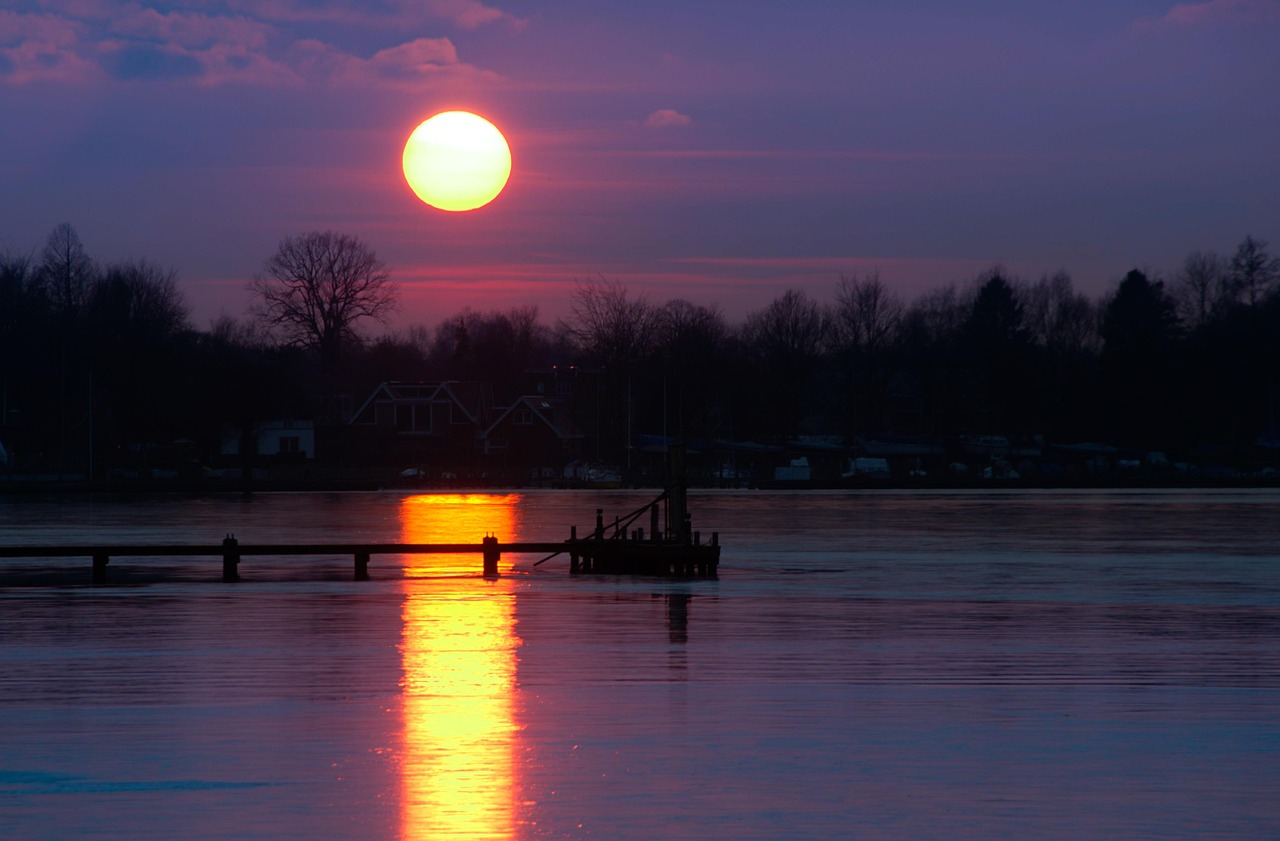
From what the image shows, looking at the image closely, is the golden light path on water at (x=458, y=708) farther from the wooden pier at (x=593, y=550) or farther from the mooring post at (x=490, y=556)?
the wooden pier at (x=593, y=550)

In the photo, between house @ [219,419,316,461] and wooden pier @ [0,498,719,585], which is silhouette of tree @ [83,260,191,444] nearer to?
house @ [219,419,316,461]

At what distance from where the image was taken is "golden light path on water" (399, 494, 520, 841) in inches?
503

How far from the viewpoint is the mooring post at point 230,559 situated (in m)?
37.3

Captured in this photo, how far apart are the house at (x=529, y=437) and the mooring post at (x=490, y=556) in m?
113

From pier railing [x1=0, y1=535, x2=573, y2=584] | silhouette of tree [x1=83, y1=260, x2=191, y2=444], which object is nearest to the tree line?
silhouette of tree [x1=83, y1=260, x2=191, y2=444]

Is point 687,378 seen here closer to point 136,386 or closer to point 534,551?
point 136,386

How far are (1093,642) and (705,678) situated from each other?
748 cm

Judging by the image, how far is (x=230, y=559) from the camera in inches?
1479

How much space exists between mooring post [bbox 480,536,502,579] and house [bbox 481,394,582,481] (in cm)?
11319

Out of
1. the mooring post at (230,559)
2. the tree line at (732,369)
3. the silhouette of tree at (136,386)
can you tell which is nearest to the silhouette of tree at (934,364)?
the tree line at (732,369)

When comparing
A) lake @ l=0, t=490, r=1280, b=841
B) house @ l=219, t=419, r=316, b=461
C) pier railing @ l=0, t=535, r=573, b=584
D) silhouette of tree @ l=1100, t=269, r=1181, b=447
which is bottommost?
lake @ l=0, t=490, r=1280, b=841

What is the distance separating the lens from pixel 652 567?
40.1m

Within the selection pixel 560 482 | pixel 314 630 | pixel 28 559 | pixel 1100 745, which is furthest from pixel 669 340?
pixel 1100 745

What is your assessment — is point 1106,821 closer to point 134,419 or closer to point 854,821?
point 854,821
